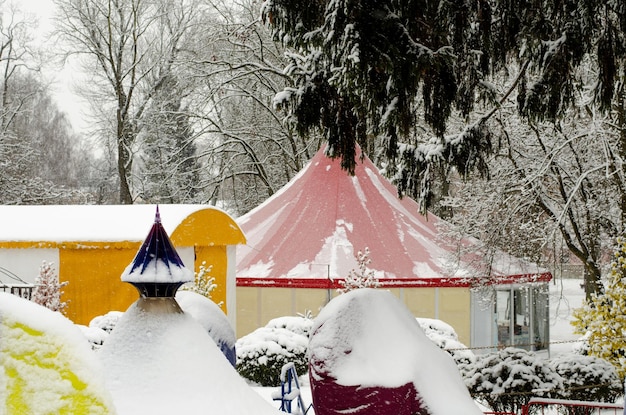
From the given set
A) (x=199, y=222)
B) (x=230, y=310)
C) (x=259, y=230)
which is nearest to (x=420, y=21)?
(x=199, y=222)

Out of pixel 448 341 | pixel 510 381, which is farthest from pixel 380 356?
pixel 448 341

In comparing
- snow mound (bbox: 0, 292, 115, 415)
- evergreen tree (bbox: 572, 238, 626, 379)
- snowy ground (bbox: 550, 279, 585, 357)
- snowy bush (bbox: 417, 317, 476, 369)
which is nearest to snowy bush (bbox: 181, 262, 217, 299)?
snowy bush (bbox: 417, 317, 476, 369)

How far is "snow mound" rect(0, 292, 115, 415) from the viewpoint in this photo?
1.32m

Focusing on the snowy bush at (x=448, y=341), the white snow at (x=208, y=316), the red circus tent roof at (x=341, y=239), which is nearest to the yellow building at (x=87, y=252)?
the red circus tent roof at (x=341, y=239)

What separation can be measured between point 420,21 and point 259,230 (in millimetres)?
13380

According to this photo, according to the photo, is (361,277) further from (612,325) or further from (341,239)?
(612,325)

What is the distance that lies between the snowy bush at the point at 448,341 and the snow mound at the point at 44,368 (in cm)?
1221

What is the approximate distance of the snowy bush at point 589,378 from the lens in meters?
11.7

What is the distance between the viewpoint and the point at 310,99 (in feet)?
28.5

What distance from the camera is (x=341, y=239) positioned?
19.1 m

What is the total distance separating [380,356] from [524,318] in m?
14.3

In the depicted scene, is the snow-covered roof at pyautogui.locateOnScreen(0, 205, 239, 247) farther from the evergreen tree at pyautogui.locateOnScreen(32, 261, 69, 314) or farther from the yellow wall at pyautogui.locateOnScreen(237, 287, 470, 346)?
the yellow wall at pyautogui.locateOnScreen(237, 287, 470, 346)

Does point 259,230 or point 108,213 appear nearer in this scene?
point 108,213

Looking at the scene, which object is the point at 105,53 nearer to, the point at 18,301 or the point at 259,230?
the point at 259,230
